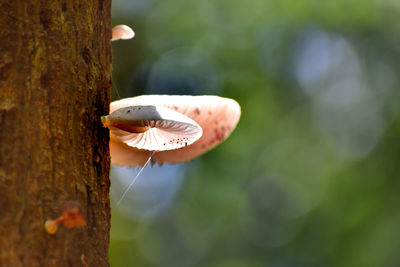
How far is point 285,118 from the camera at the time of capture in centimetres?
729

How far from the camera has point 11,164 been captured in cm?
99

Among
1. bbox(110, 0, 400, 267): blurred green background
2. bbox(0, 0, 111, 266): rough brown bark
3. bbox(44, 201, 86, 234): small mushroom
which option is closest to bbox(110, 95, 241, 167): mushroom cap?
bbox(0, 0, 111, 266): rough brown bark

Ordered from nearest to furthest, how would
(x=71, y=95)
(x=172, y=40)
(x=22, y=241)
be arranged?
(x=22, y=241), (x=71, y=95), (x=172, y=40)

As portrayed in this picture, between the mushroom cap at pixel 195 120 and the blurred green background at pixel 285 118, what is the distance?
433 centimetres

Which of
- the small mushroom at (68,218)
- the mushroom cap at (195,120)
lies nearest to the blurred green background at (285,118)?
the mushroom cap at (195,120)

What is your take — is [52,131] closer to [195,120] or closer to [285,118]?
[195,120]

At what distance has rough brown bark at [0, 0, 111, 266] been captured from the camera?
982 mm

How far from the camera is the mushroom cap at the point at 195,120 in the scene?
5.05 feet

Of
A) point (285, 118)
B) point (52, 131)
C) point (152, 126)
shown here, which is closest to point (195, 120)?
point (152, 126)

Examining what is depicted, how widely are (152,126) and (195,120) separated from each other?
34 centimetres

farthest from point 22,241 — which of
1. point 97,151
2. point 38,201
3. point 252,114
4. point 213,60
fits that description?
point 213,60

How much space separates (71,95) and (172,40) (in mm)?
6054

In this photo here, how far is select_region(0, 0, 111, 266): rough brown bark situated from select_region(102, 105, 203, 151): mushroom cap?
2.1 inches

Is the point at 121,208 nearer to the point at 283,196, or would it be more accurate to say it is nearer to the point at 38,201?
the point at 283,196
